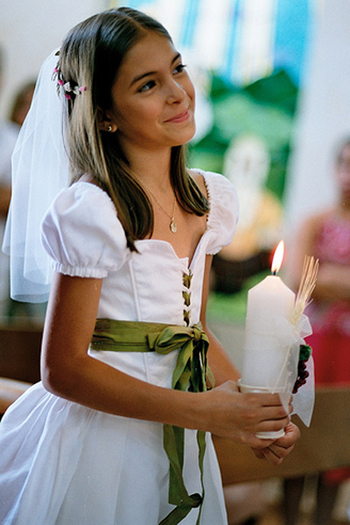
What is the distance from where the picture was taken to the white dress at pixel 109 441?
2.40 feet

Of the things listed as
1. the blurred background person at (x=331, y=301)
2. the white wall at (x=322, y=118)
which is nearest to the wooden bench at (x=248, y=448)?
the blurred background person at (x=331, y=301)

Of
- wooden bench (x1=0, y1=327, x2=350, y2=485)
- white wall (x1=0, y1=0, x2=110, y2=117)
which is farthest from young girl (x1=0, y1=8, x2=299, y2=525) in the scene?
white wall (x1=0, y1=0, x2=110, y2=117)

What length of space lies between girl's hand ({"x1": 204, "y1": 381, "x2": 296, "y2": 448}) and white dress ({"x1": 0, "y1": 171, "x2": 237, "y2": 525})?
12cm

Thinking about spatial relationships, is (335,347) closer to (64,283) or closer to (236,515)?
(236,515)

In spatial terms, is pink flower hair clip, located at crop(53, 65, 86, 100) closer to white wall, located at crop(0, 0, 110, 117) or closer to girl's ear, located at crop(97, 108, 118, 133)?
girl's ear, located at crop(97, 108, 118, 133)

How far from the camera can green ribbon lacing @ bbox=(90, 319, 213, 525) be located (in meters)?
0.74

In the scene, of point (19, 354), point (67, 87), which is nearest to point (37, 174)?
point (67, 87)

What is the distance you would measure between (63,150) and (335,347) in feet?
4.51

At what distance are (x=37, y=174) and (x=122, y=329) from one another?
0.24m

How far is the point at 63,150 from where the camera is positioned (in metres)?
0.83

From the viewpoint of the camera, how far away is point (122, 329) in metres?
0.77

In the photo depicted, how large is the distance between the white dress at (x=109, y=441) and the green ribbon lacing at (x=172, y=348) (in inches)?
0.4

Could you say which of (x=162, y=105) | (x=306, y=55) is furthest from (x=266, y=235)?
(x=162, y=105)

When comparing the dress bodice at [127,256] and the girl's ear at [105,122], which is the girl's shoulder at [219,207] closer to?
the dress bodice at [127,256]
